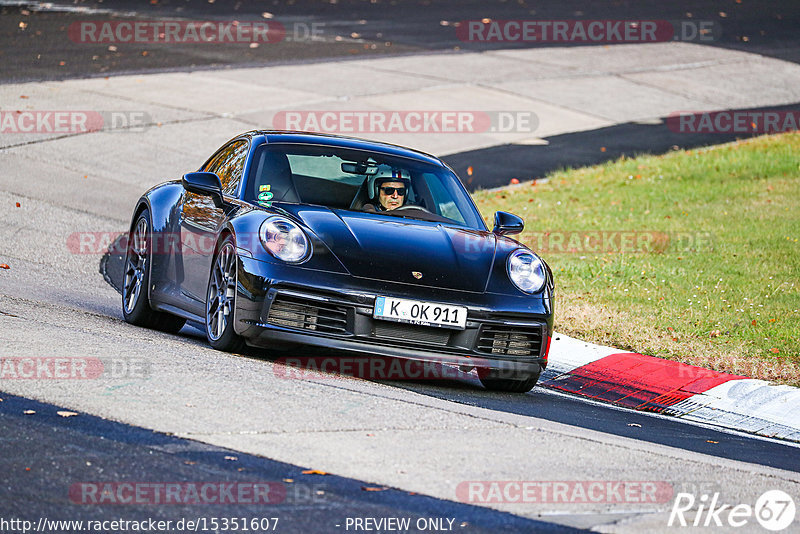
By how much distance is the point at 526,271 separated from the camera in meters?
7.49

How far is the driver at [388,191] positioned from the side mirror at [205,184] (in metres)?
0.95

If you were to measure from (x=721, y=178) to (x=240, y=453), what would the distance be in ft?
43.7

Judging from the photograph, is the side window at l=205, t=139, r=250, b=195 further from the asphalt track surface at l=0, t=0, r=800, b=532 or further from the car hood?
the asphalt track surface at l=0, t=0, r=800, b=532

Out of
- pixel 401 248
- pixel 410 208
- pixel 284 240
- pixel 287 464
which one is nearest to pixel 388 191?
pixel 410 208

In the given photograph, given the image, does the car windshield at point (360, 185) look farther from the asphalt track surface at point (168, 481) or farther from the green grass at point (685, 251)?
the asphalt track surface at point (168, 481)

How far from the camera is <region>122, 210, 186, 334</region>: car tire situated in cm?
873

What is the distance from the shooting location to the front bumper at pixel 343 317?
22.7 ft
